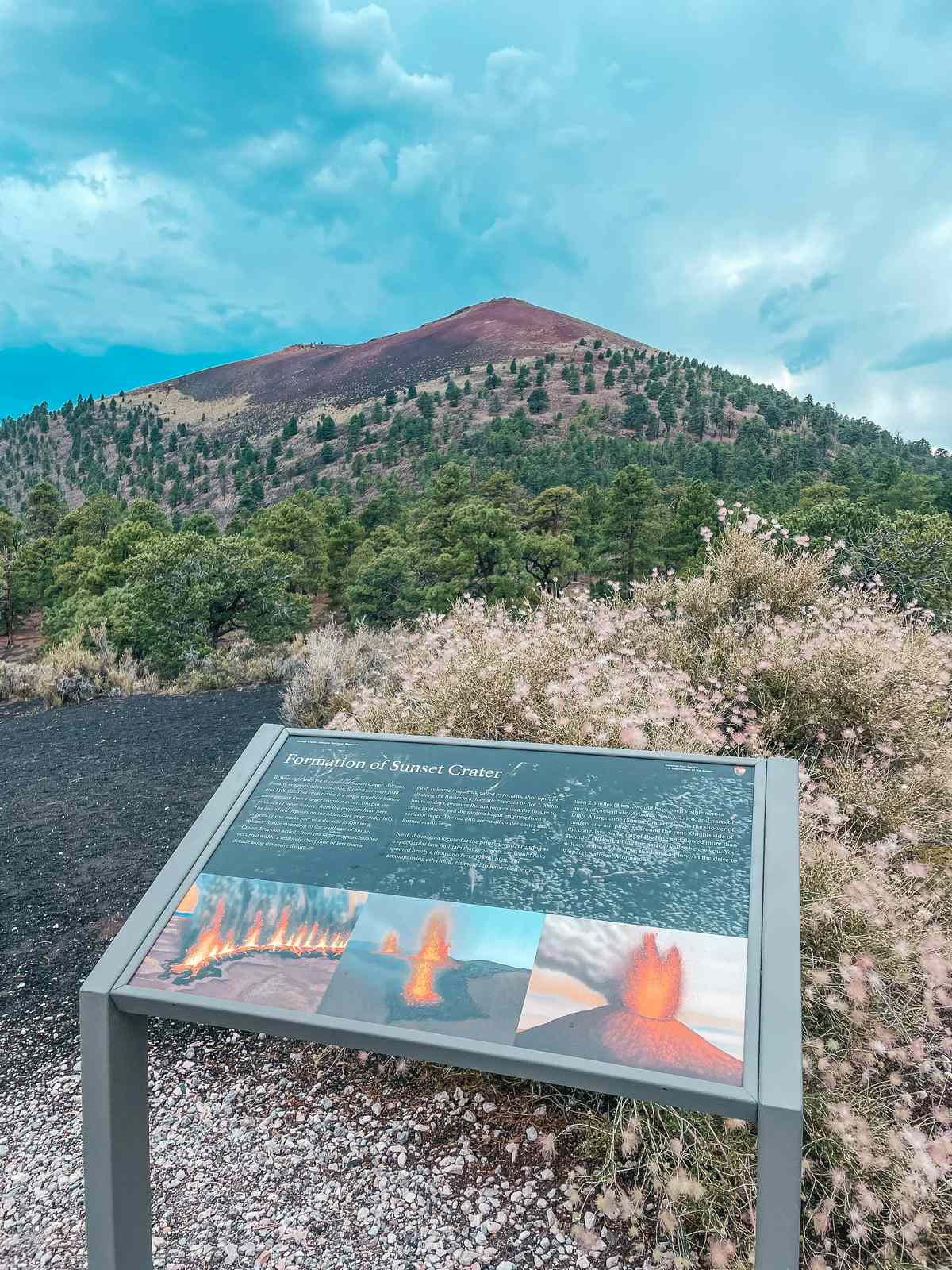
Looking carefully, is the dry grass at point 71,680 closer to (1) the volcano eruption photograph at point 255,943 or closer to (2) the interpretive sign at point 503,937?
(2) the interpretive sign at point 503,937

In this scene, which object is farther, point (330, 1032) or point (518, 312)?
point (518, 312)

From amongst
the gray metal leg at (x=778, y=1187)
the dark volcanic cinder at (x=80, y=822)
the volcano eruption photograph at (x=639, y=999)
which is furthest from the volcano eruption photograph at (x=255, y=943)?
the dark volcanic cinder at (x=80, y=822)

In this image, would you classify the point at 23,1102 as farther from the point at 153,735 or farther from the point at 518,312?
the point at 518,312

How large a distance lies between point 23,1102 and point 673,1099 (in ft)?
9.06

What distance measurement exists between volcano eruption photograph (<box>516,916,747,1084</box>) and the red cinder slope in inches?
2853

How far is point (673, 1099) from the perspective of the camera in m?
1.64

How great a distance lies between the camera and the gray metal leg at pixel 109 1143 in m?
2.00

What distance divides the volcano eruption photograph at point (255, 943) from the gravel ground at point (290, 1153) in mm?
824

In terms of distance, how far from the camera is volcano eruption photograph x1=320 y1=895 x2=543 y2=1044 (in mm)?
1837

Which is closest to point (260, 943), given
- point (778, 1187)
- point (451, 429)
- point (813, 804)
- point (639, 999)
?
point (639, 999)

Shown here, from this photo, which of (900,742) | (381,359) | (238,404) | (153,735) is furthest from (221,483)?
(900,742)

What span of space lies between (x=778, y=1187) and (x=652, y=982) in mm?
456

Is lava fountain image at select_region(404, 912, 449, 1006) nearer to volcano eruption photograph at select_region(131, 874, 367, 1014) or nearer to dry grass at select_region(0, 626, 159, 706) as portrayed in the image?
volcano eruption photograph at select_region(131, 874, 367, 1014)

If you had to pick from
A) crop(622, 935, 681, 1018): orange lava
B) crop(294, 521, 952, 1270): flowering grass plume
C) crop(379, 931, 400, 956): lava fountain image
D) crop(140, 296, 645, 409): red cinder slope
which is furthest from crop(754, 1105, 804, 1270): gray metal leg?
crop(140, 296, 645, 409): red cinder slope
